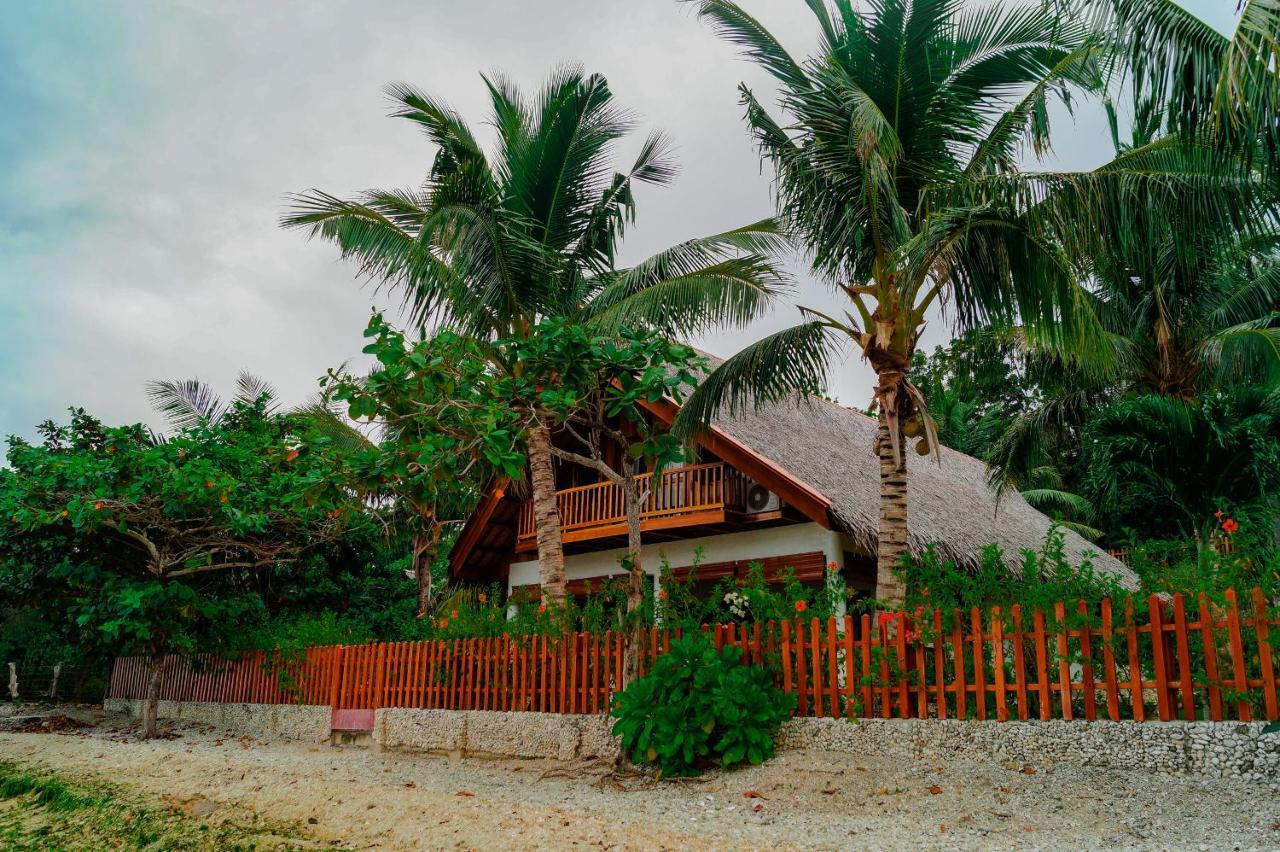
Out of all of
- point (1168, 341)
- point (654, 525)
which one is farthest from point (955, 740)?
point (1168, 341)

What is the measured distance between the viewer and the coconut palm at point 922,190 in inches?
294

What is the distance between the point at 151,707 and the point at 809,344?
960cm

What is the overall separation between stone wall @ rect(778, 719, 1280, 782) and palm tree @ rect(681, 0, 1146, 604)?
51.8 inches

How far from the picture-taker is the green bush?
6.67 meters

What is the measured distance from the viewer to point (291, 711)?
39.8ft

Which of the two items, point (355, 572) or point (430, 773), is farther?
point (355, 572)

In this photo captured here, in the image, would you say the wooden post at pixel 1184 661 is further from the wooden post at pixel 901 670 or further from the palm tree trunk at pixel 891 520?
the palm tree trunk at pixel 891 520

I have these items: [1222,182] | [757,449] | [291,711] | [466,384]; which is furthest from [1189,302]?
[291,711]

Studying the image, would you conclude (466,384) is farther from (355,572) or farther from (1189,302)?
(1189,302)

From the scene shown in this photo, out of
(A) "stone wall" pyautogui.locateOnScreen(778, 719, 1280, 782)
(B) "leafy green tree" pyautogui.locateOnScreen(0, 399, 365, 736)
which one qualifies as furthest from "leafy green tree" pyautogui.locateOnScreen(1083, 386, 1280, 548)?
(B) "leafy green tree" pyautogui.locateOnScreen(0, 399, 365, 736)

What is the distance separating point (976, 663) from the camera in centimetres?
631

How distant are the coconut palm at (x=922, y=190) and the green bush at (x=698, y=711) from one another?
1518 millimetres

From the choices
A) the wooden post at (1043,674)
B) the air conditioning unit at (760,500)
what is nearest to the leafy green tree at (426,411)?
the wooden post at (1043,674)

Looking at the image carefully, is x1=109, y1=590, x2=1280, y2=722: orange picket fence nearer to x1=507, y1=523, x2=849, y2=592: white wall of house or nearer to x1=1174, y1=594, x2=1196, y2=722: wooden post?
x1=1174, y1=594, x2=1196, y2=722: wooden post
